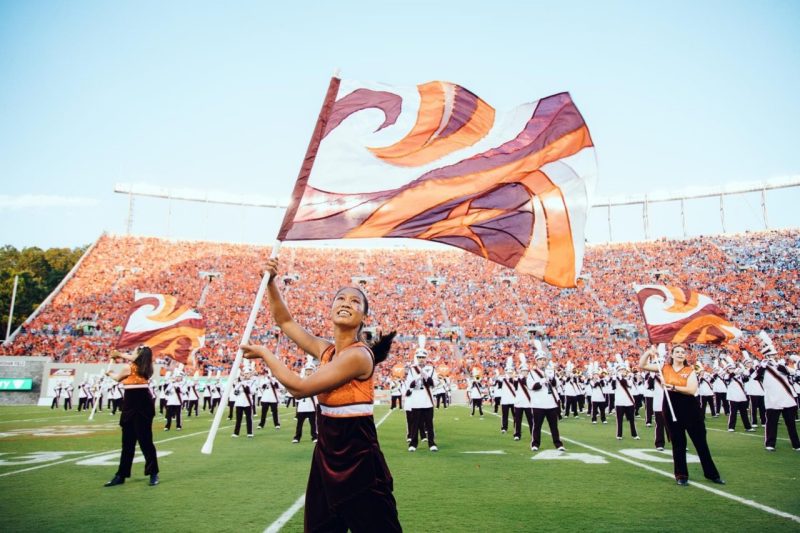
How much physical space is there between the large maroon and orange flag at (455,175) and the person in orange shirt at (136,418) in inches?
193

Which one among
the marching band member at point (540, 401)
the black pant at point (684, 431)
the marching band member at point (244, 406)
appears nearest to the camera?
the black pant at point (684, 431)

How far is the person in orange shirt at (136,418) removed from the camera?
7.45 meters

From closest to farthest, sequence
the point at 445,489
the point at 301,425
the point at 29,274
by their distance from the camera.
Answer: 1. the point at 445,489
2. the point at 301,425
3. the point at 29,274

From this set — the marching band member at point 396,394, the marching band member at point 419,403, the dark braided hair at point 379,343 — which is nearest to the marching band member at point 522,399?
the marching band member at point 419,403

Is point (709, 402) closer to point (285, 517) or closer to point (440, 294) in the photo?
point (285, 517)

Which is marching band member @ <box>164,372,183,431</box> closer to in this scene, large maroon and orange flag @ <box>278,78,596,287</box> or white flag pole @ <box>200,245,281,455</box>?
large maroon and orange flag @ <box>278,78,596,287</box>

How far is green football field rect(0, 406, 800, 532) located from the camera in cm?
552

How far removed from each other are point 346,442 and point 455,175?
274 centimetres

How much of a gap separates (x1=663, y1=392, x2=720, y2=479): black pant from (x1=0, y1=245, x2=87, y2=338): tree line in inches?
2217

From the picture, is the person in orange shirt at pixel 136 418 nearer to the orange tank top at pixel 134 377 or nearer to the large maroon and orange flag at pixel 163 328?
the orange tank top at pixel 134 377

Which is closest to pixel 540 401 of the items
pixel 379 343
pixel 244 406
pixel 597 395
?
pixel 244 406

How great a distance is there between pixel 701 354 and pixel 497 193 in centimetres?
3504

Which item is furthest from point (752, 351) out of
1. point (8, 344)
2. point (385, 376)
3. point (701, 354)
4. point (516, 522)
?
point (8, 344)

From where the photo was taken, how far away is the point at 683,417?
7.50 meters
